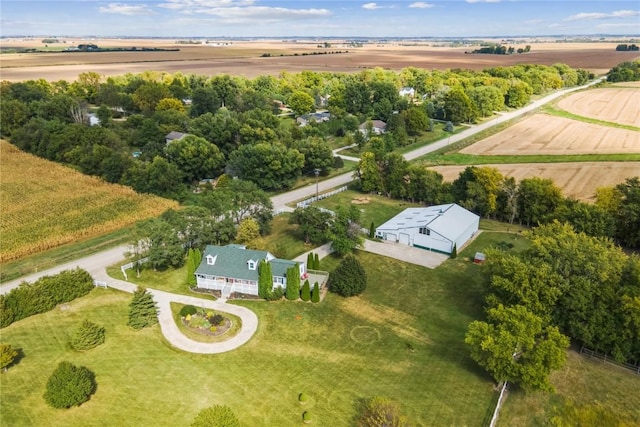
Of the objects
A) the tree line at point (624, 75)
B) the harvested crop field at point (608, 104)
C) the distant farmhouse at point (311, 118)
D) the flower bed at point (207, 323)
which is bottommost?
the flower bed at point (207, 323)

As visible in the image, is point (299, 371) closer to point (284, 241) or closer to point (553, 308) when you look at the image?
point (553, 308)

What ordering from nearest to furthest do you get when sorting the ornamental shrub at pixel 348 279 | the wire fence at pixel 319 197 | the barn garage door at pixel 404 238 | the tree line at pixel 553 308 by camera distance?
1. the tree line at pixel 553 308
2. the ornamental shrub at pixel 348 279
3. the barn garage door at pixel 404 238
4. the wire fence at pixel 319 197

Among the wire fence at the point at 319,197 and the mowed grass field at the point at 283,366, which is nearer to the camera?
the mowed grass field at the point at 283,366

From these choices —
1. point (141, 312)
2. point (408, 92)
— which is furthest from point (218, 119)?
point (408, 92)

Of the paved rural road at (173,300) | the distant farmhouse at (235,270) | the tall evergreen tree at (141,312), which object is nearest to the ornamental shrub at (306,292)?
the distant farmhouse at (235,270)

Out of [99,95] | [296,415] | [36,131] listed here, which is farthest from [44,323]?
[99,95]

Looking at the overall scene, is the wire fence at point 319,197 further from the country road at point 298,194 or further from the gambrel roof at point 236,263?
the gambrel roof at point 236,263
